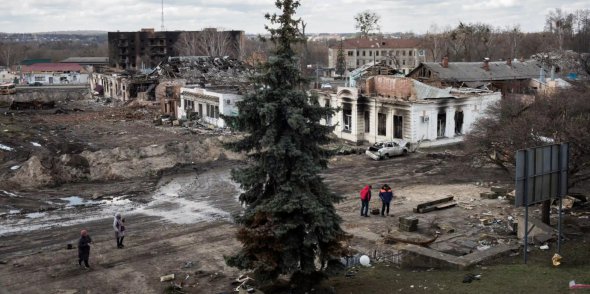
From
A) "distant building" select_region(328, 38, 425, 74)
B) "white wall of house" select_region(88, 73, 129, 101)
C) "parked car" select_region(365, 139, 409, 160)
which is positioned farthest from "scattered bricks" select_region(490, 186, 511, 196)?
A: "distant building" select_region(328, 38, 425, 74)

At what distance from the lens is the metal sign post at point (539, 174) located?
15.1 metres

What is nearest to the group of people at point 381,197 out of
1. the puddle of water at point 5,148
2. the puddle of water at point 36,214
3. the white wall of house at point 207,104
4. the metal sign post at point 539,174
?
the metal sign post at point 539,174

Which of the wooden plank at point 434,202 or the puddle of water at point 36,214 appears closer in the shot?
the wooden plank at point 434,202

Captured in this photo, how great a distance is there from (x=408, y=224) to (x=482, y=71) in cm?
3946

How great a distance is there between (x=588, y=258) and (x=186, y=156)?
88.8 ft

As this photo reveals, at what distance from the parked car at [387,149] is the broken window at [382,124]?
268 cm

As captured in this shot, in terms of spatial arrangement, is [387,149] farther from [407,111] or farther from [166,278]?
[166,278]

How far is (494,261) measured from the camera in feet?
54.0

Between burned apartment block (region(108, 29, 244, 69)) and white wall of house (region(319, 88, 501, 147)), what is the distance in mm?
87477

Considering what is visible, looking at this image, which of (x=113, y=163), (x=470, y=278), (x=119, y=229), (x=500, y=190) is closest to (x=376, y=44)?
(x=113, y=163)

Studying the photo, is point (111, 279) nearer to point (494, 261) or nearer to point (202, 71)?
point (494, 261)

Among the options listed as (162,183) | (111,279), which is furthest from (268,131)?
(162,183)

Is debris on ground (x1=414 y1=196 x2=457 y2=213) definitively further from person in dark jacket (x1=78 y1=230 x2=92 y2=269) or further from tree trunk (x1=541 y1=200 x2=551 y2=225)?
person in dark jacket (x1=78 y1=230 x2=92 y2=269)

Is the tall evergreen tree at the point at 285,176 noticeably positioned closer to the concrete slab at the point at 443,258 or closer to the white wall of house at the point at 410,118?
the concrete slab at the point at 443,258
